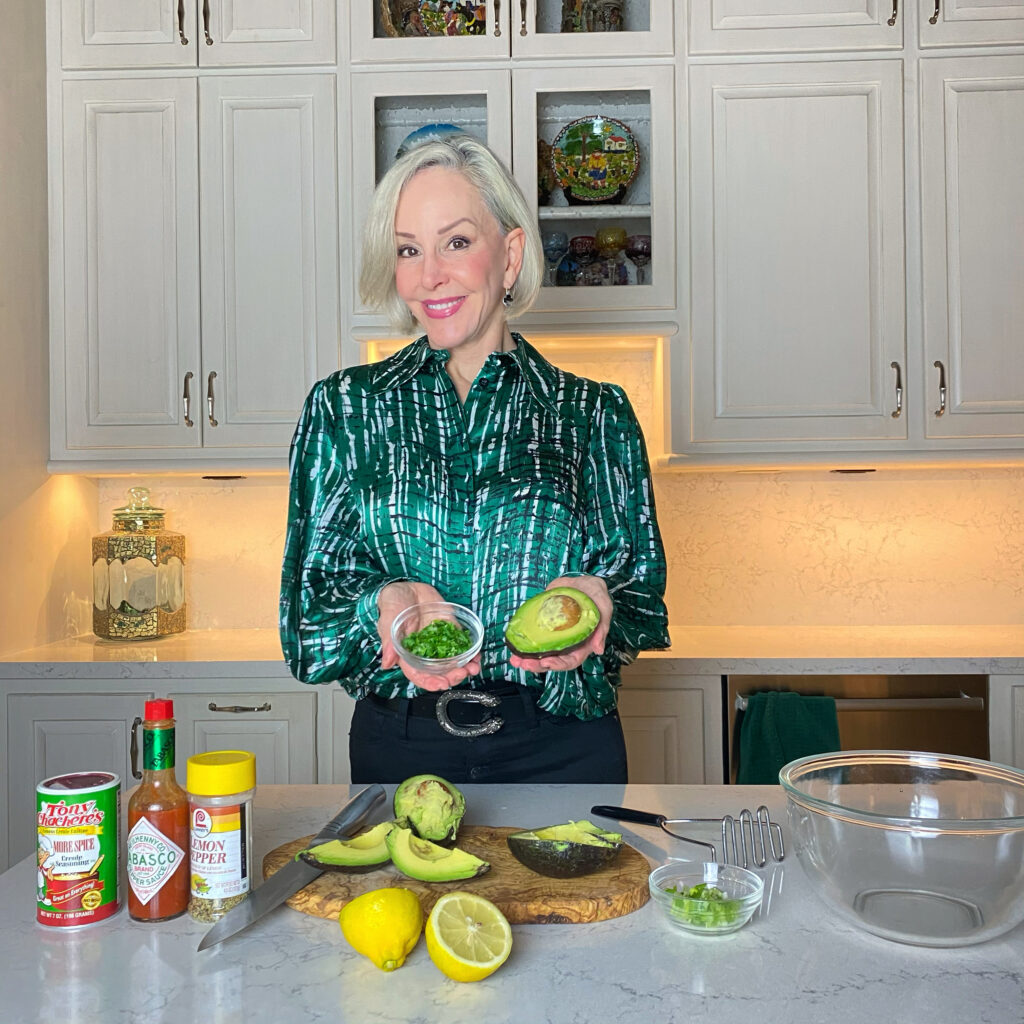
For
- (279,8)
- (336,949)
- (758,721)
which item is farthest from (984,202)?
(336,949)

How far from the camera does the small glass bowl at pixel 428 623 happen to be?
110cm

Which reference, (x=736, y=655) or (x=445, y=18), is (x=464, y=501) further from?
(x=445, y=18)

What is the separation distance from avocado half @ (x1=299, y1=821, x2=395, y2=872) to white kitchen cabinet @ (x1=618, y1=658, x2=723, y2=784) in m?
1.50

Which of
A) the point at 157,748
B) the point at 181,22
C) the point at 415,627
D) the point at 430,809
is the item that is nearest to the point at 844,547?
the point at 415,627

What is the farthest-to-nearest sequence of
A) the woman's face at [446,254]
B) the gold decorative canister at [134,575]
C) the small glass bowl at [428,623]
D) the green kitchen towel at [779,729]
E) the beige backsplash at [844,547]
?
the beige backsplash at [844,547], the gold decorative canister at [134,575], the green kitchen towel at [779,729], the woman's face at [446,254], the small glass bowl at [428,623]

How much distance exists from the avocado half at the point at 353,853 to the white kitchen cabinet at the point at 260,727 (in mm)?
1535

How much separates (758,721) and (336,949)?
1.75 metres

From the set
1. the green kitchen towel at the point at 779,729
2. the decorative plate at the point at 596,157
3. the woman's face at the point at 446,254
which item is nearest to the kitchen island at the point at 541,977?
the woman's face at the point at 446,254

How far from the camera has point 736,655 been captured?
8.03 ft

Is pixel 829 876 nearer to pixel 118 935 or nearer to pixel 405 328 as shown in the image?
pixel 118 935

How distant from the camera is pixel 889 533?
9.56 feet

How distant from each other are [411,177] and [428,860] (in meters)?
1.02

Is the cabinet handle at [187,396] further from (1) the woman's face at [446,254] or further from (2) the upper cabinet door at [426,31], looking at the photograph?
(1) the woman's face at [446,254]

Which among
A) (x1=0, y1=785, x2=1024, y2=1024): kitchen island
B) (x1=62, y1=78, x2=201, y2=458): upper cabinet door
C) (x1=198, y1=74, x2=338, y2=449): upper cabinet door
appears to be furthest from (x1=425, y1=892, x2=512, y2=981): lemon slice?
(x1=62, y1=78, x2=201, y2=458): upper cabinet door
